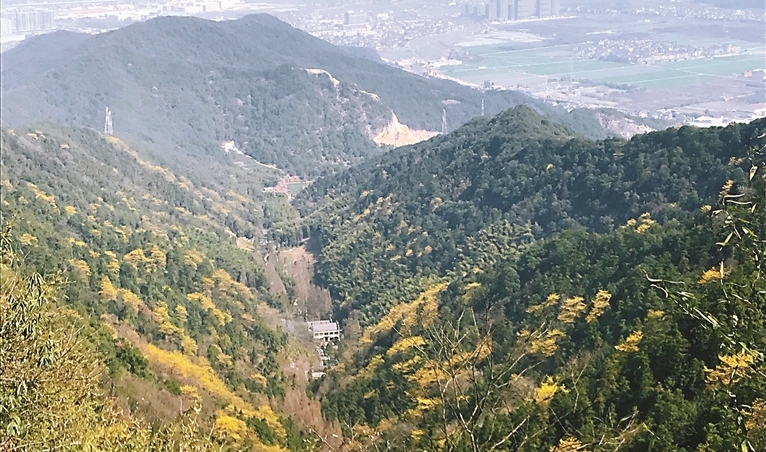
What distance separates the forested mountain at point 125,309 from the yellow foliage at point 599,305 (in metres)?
9.29

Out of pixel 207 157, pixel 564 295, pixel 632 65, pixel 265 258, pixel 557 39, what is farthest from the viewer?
pixel 557 39

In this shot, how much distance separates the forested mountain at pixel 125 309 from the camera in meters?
9.63

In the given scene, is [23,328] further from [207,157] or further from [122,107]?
[122,107]

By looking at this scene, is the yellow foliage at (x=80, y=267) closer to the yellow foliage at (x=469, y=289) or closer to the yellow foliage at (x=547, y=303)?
the yellow foliage at (x=469, y=289)

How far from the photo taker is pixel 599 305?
25172 millimetres

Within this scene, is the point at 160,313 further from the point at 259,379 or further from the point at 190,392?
the point at 190,392

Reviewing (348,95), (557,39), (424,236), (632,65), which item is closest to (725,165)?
(424,236)

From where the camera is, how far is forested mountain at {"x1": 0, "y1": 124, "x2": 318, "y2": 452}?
31.6 ft

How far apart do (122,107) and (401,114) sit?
38815 millimetres

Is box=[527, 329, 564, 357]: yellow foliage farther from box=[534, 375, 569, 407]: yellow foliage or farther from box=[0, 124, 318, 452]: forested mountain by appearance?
box=[0, 124, 318, 452]: forested mountain

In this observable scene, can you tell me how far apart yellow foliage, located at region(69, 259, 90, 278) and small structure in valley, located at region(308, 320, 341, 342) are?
45.7ft

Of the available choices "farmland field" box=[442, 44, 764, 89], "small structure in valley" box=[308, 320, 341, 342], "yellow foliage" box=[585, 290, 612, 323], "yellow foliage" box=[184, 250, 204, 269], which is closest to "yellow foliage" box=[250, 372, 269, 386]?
"small structure in valley" box=[308, 320, 341, 342]

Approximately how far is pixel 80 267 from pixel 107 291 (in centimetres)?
218

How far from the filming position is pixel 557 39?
7067 inches
